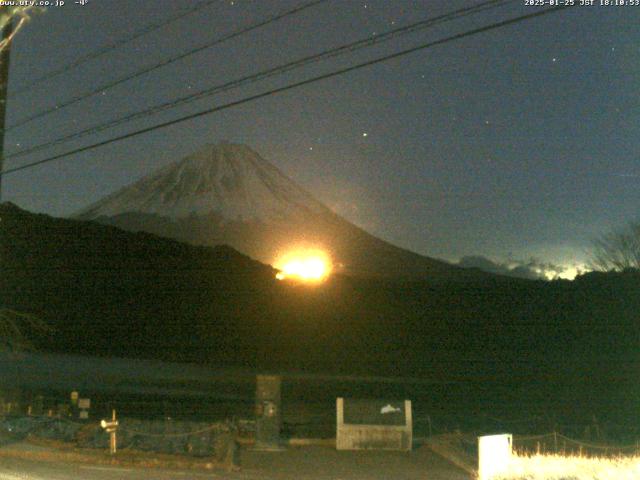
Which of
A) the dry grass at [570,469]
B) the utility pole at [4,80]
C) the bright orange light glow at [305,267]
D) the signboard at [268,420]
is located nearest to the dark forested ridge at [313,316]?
the bright orange light glow at [305,267]

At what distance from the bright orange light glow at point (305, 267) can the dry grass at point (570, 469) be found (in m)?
84.9

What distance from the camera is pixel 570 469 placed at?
13.8 m

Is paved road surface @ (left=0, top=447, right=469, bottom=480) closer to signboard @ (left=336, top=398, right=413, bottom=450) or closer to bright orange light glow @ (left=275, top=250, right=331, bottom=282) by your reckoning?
signboard @ (left=336, top=398, right=413, bottom=450)

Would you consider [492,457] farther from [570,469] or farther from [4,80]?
[4,80]

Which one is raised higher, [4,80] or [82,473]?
[4,80]

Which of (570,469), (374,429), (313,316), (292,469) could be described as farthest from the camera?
(313,316)

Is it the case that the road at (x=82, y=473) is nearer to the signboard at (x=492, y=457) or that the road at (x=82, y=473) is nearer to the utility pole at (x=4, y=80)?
the signboard at (x=492, y=457)

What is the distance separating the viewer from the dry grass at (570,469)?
12828 mm

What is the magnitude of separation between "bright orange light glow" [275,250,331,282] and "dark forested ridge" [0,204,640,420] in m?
2.88

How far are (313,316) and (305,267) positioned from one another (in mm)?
31230

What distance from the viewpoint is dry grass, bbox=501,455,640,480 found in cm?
1283

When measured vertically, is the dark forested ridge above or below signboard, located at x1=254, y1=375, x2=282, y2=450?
above

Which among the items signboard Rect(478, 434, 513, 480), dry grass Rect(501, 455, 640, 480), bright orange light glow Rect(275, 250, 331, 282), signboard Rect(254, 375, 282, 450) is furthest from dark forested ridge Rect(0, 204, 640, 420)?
signboard Rect(478, 434, 513, 480)

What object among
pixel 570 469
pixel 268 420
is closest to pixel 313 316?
pixel 268 420
